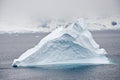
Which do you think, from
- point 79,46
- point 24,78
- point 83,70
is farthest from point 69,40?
point 24,78

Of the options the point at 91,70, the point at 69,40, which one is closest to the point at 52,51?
the point at 69,40

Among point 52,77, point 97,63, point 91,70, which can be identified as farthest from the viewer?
point 97,63

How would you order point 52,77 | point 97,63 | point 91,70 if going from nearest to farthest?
1. point 52,77
2. point 91,70
3. point 97,63

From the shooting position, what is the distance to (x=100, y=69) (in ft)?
112

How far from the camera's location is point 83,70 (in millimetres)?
34375

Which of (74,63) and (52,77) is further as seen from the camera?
(74,63)

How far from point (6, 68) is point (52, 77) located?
6.80 metres

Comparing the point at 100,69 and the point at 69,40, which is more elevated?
the point at 69,40

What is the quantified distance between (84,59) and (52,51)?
3257 millimetres

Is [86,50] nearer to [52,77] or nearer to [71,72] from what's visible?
[71,72]

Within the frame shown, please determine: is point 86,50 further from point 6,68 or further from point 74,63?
point 6,68

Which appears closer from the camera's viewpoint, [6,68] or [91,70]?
[91,70]

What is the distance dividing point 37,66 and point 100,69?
619 centimetres

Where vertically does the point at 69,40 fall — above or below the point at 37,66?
above
